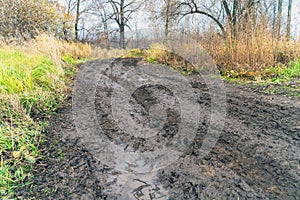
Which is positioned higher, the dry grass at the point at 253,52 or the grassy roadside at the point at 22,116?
the dry grass at the point at 253,52

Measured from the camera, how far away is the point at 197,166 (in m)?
1.25

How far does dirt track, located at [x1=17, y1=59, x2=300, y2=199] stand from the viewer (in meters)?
1.06

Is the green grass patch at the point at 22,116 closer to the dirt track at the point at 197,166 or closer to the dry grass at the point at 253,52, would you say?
the dirt track at the point at 197,166

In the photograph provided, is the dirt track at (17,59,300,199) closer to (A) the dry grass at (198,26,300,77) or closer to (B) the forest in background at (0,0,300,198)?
(B) the forest in background at (0,0,300,198)

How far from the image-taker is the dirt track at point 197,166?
3.49 feet

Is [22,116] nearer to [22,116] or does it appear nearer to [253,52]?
[22,116]

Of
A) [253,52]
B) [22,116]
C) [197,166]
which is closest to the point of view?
[197,166]

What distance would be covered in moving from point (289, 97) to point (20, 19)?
338 inches

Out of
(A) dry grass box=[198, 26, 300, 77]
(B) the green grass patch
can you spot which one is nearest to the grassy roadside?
(B) the green grass patch

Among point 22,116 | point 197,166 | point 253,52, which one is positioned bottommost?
point 197,166

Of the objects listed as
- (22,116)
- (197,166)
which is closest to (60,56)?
(22,116)

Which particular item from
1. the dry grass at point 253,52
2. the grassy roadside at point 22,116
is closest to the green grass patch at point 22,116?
the grassy roadside at point 22,116

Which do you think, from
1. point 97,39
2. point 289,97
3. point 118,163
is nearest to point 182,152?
point 118,163

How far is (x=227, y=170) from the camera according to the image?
1191mm
